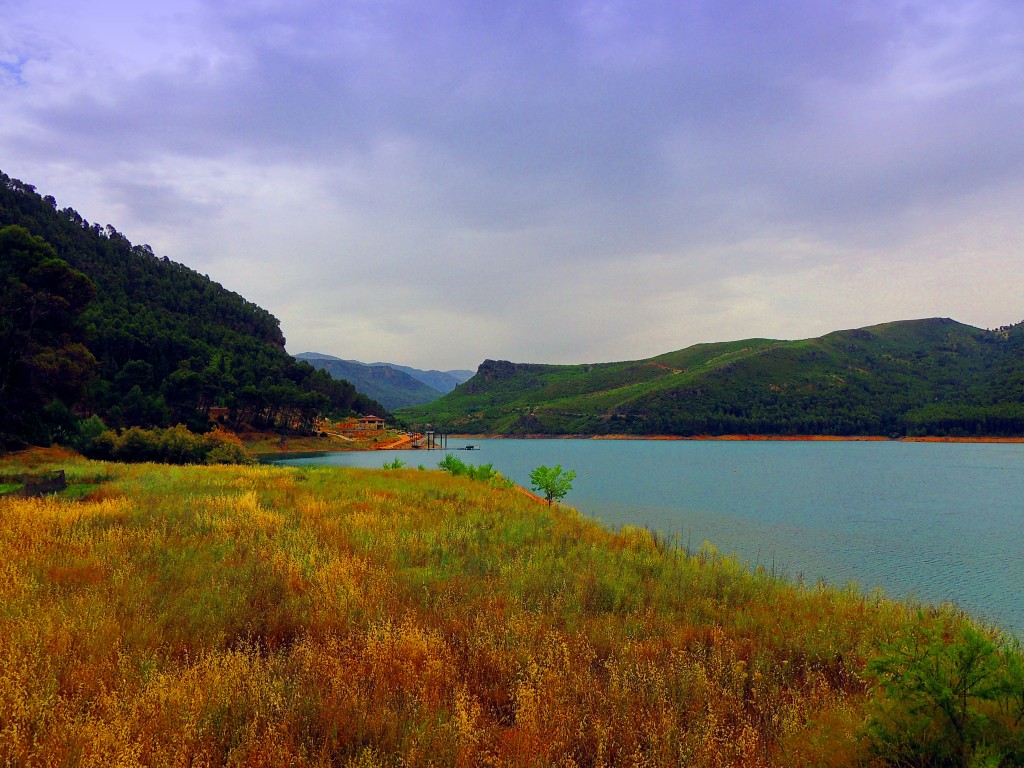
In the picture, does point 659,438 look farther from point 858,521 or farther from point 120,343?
point 120,343

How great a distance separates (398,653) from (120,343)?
318ft

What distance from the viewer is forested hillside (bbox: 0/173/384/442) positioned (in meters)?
32.0

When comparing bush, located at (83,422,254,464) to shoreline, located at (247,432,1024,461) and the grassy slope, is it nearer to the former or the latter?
the grassy slope

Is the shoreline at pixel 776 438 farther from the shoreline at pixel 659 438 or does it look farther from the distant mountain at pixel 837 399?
the distant mountain at pixel 837 399

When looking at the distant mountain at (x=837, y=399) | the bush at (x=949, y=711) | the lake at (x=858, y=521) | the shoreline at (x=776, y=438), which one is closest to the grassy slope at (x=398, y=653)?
the bush at (x=949, y=711)

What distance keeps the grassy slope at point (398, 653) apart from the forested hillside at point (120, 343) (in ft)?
95.9

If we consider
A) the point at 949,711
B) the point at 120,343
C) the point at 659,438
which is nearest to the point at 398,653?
the point at 949,711

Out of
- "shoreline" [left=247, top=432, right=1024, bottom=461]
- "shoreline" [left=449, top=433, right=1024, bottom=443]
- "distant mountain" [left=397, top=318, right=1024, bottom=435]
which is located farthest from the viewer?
"distant mountain" [left=397, top=318, right=1024, bottom=435]

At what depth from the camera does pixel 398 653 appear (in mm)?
5898

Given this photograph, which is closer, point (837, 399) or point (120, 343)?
point (120, 343)

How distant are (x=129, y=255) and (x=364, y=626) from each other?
517 ft

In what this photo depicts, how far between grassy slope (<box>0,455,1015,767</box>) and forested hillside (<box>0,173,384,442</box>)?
2922cm

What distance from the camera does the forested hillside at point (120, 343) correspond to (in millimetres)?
31984

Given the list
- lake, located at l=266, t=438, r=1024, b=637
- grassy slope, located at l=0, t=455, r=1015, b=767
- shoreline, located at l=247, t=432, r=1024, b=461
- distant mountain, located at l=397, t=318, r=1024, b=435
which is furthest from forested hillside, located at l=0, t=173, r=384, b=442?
distant mountain, located at l=397, t=318, r=1024, b=435
